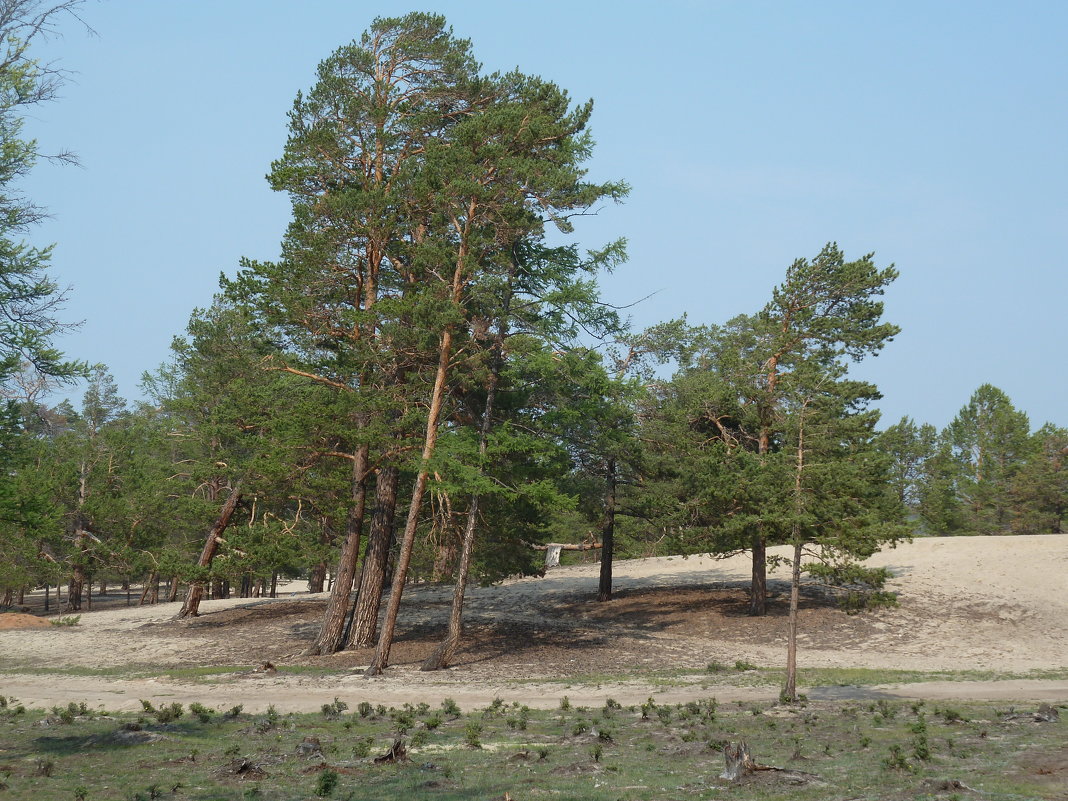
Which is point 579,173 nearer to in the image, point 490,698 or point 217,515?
point 490,698

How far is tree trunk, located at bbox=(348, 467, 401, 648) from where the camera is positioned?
2642 centimetres

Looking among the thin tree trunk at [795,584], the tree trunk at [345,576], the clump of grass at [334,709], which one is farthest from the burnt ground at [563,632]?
the thin tree trunk at [795,584]

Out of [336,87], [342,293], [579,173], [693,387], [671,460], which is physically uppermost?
[336,87]

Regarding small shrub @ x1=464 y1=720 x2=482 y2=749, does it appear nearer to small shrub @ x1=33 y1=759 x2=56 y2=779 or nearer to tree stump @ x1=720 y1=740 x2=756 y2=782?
tree stump @ x1=720 y1=740 x2=756 y2=782

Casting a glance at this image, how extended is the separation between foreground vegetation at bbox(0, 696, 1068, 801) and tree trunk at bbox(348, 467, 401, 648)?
9048mm

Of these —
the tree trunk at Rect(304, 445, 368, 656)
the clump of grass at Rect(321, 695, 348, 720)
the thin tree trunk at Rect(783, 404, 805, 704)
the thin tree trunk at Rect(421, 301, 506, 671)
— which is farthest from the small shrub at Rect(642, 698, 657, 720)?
the tree trunk at Rect(304, 445, 368, 656)

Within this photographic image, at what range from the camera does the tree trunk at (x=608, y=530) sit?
109 ft

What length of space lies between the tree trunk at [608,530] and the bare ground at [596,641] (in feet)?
2.30

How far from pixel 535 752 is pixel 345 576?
1538 cm

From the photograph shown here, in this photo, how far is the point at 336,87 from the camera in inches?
1006

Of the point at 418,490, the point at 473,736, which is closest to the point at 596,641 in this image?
the point at 418,490

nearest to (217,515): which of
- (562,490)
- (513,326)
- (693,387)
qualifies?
(562,490)

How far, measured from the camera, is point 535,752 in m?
12.8

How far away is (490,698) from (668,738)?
20.8 ft
